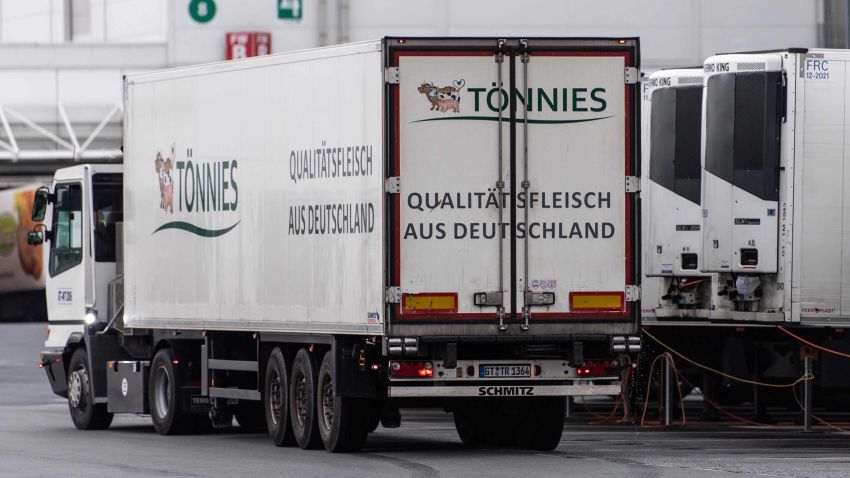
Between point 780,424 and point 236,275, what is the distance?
277 inches

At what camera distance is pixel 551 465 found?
16.6m

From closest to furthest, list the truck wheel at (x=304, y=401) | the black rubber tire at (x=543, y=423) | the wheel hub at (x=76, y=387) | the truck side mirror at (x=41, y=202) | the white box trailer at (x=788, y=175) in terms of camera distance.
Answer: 1. the truck wheel at (x=304, y=401)
2. the black rubber tire at (x=543, y=423)
3. the white box trailer at (x=788, y=175)
4. the wheel hub at (x=76, y=387)
5. the truck side mirror at (x=41, y=202)

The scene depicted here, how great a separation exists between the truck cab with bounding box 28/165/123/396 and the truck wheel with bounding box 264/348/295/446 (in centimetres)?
413

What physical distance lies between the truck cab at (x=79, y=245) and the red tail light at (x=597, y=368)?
723 centimetres

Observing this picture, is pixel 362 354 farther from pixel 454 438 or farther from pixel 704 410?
pixel 704 410

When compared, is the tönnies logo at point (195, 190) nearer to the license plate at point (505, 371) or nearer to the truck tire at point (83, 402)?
the truck tire at point (83, 402)

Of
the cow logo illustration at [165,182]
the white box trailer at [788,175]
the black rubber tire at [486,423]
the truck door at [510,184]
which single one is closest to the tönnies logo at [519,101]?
the truck door at [510,184]

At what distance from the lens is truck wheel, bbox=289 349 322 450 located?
18.1 meters

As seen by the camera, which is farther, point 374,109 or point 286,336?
point 286,336

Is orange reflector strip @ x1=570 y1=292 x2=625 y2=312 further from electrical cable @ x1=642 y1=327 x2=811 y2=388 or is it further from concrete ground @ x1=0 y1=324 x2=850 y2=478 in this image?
electrical cable @ x1=642 y1=327 x2=811 y2=388

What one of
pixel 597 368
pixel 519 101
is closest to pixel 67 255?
pixel 519 101

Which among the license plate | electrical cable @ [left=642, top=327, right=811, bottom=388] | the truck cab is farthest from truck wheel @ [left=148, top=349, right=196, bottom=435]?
electrical cable @ [left=642, top=327, right=811, bottom=388]

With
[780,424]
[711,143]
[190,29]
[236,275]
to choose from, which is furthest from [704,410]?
[190,29]

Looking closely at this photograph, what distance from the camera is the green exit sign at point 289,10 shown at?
4966cm
